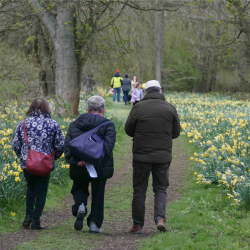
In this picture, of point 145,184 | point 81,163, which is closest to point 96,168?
point 81,163

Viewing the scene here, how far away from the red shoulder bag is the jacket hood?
55 cm

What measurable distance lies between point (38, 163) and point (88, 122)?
75 cm

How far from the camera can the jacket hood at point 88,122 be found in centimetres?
431

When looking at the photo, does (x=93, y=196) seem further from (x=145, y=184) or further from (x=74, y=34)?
(x=74, y=34)

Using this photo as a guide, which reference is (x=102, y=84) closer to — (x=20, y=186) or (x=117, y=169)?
(x=117, y=169)

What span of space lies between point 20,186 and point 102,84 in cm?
2652

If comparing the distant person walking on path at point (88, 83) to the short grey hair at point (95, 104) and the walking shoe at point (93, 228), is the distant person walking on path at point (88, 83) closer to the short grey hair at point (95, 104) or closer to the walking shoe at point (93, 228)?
the short grey hair at point (95, 104)

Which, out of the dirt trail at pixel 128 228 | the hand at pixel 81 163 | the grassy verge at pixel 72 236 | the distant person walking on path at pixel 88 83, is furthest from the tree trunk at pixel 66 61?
the hand at pixel 81 163

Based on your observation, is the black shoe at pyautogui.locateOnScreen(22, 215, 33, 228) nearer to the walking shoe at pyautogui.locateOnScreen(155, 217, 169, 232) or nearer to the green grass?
the green grass

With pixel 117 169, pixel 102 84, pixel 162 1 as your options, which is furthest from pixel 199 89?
pixel 117 169

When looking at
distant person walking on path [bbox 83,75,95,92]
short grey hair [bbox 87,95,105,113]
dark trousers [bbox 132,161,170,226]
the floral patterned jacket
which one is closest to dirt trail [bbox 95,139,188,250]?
dark trousers [bbox 132,161,170,226]

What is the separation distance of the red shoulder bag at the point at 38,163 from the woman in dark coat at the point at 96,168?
0.27m

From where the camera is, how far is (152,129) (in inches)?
174

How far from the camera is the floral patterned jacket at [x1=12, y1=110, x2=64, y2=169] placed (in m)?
4.48
